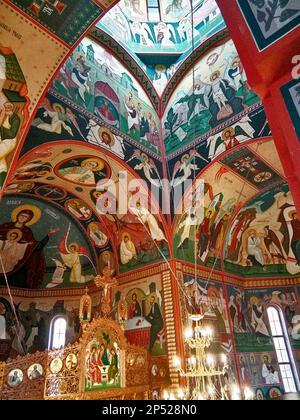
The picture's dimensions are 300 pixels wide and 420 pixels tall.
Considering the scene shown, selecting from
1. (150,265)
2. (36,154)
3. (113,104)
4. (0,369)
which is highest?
(113,104)

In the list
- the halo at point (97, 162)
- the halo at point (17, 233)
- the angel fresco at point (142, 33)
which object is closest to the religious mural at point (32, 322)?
the halo at point (17, 233)

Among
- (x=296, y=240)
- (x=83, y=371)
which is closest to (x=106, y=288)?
(x=83, y=371)

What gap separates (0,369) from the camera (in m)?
6.52

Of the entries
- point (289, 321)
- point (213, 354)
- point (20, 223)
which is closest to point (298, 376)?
point (289, 321)

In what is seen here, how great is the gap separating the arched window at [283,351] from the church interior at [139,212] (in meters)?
0.09

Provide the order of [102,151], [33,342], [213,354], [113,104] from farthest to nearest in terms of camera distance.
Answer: [33,342]
[213,354]
[113,104]
[102,151]

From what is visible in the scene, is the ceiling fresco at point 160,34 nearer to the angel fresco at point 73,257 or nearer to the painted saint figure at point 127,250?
the painted saint figure at point 127,250

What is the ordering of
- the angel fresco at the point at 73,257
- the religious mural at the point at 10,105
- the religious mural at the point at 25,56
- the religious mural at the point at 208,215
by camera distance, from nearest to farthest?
the religious mural at the point at 25,56, the religious mural at the point at 10,105, the religious mural at the point at 208,215, the angel fresco at the point at 73,257

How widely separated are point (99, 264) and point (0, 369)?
246 inches

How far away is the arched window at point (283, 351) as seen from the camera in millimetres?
13031

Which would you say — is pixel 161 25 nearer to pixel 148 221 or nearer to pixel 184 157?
pixel 184 157

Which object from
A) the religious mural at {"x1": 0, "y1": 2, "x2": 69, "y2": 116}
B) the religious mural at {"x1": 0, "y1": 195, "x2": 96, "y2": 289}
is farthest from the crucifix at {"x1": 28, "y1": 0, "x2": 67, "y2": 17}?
the religious mural at {"x1": 0, "y1": 195, "x2": 96, "y2": 289}

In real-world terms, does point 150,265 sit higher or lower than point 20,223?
lower
